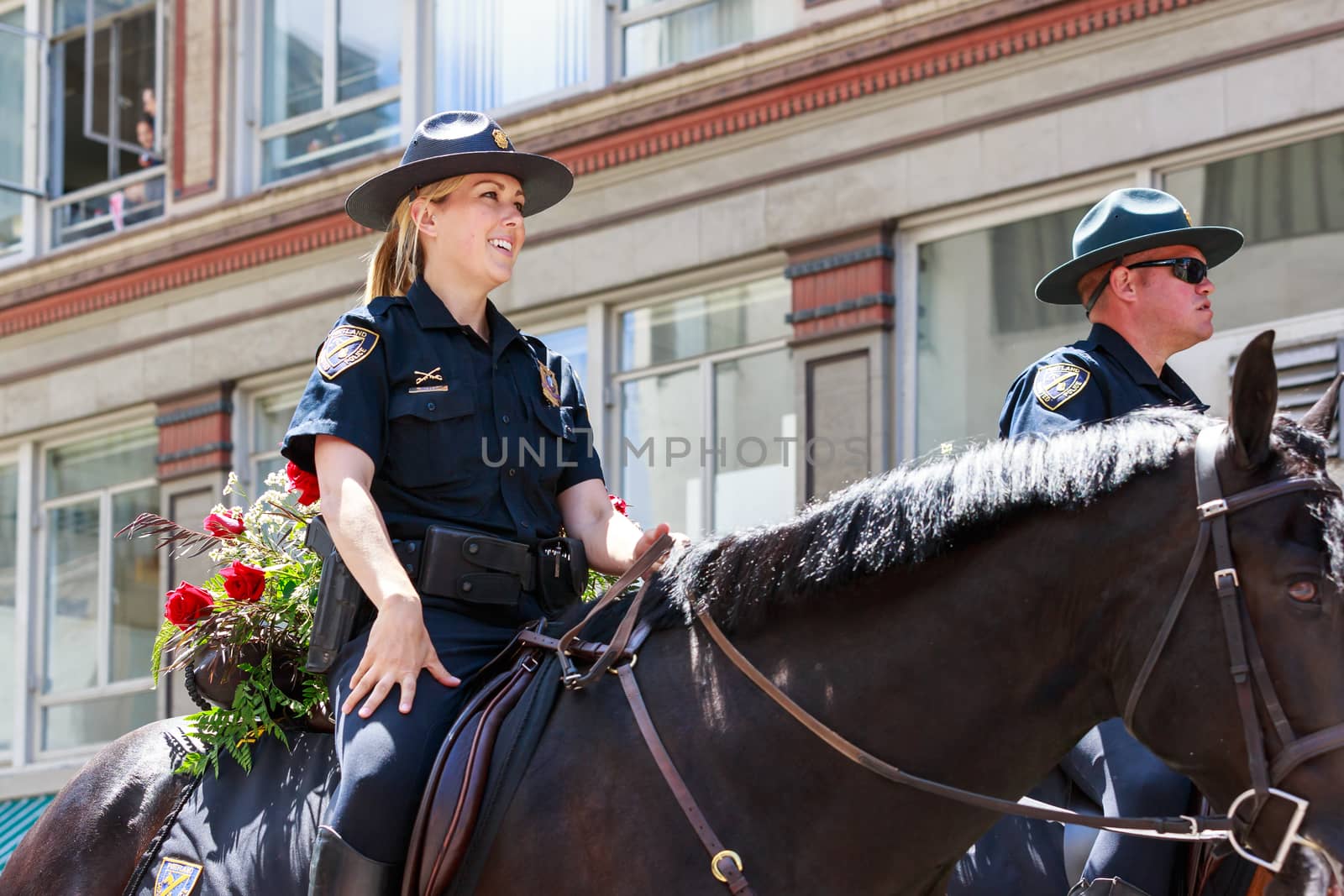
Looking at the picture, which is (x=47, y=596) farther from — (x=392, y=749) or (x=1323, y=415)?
(x=1323, y=415)

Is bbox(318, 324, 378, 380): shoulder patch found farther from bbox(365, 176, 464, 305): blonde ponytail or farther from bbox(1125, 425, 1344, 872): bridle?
bbox(1125, 425, 1344, 872): bridle

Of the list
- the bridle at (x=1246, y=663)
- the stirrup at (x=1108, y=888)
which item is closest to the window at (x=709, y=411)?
the stirrup at (x=1108, y=888)

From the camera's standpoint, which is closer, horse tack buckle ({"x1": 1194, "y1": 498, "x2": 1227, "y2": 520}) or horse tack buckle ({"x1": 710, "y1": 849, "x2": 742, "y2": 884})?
horse tack buckle ({"x1": 1194, "y1": 498, "x2": 1227, "y2": 520})

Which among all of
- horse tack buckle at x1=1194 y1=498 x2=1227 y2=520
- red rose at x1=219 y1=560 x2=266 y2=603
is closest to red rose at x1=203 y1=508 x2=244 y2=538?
red rose at x1=219 y1=560 x2=266 y2=603

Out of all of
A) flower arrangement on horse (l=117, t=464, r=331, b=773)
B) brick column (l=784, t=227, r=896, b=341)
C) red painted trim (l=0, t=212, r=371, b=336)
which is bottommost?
flower arrangement on horse (l=117, t=464, r=331, b=773)

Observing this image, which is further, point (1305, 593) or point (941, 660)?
point (941, 660)

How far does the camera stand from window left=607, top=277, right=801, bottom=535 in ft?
40.1

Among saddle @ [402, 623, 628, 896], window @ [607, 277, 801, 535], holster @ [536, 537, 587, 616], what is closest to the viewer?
saddle @ [402, 623, 628, 896]

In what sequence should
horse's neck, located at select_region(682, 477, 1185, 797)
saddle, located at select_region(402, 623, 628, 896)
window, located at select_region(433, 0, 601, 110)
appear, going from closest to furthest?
horse's neck, located at select_region(682, 477, 1185, 797)
saddle, located at select_region(402, 623, 628, 896)
window, located at select_region(433, 0, 601, 110)

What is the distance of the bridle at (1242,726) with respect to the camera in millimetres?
3055

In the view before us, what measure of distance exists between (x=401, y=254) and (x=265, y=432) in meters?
10.8

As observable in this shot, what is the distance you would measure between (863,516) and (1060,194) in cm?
796

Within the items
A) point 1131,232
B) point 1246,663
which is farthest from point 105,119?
point 1246,663

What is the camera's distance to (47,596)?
54.9 ft
